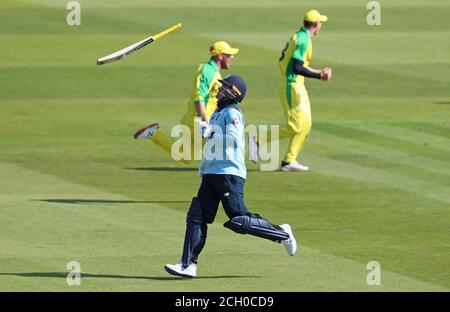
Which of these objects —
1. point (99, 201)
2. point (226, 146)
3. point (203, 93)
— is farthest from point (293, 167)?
point (226, 146)

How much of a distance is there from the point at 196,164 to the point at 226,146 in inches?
329

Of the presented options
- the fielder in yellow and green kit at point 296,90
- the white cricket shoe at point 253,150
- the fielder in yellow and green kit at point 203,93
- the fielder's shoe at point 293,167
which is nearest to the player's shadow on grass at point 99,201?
the fielder in yellow and green kit at point 203,93

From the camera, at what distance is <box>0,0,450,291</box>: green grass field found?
1519 centimetres

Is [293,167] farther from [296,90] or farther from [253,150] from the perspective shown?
[296,90]

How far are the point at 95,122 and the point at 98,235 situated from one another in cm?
1018

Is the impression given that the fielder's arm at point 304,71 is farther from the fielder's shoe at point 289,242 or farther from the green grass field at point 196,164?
the fielder's shoe at point 289,242

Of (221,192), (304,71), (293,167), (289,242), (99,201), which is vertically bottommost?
(289,242)

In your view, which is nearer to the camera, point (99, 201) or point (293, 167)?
point (99, 201)

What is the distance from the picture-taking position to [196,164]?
899 inches

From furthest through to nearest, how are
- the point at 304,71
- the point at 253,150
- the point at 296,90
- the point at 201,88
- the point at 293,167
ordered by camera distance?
the point at 296,90 → the point at 293,167 → the point at 304,71 → the point at 253,150 → the point at 201,88

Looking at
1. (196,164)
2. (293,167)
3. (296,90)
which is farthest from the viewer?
(196,164)
